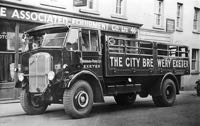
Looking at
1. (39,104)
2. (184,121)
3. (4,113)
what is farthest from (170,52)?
(4,113)

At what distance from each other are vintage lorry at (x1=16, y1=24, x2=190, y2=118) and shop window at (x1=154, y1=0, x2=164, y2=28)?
10.3 m

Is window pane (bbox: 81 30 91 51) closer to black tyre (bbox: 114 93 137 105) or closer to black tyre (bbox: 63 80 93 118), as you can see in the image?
black tyre (bbox: 63 80 93 118)

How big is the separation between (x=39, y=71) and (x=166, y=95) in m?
5.00

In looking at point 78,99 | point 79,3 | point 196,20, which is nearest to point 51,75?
point 78,99

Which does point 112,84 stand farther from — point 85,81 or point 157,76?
point 157,76

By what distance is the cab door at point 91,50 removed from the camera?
923cm

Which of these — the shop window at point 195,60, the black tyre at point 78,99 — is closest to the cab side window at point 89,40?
the black tyre at point 78,99

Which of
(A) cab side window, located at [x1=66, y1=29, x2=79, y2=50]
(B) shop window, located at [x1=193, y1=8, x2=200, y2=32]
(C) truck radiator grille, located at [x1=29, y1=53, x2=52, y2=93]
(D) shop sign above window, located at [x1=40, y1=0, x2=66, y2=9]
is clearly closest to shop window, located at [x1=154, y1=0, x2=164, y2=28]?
(B) shop window, located at [x1=193, y1=8, x2=200, y2=32]

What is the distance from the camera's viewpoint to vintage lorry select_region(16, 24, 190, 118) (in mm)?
8727

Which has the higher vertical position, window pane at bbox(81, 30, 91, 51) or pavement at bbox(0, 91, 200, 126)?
window pane at bbox(81, 30, 91, 51)

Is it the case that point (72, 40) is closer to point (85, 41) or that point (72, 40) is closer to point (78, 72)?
point (85, 41)

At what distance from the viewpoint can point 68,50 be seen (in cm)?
889

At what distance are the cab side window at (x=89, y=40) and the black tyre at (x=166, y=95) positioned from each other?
3399 mm

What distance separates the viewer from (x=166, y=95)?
473 inches
